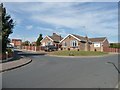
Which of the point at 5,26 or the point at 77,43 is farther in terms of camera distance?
the point at 77,43

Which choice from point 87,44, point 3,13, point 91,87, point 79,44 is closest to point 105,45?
point 87,44

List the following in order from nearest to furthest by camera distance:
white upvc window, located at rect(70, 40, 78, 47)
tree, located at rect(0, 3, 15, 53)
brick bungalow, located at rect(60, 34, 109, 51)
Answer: tree, located at rect(0, 3, 15, 53)
brick bungalow, located at rect(60, 34, 109, 51)
white upvc window, located at rect(70, 40, 78, 47)

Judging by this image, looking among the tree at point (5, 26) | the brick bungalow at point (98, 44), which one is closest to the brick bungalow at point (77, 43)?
the brick bungalow at point (98, 44)

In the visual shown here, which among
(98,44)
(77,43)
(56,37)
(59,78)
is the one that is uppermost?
(56,37)

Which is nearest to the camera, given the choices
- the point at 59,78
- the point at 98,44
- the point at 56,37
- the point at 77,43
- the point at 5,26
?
the point at 59,78

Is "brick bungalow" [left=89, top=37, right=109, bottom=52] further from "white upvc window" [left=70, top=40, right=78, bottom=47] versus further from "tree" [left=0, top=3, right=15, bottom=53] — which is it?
"tree" [left=0, top=3, right=15, bottom=53]

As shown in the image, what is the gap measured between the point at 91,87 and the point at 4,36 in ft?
61.4

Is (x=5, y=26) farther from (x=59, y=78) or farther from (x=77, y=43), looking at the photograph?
(x=77, y=43)

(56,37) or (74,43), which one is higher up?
(56,37)

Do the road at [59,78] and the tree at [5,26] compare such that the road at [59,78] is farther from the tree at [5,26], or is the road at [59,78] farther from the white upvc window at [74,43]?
the white upvc window at [74,43]

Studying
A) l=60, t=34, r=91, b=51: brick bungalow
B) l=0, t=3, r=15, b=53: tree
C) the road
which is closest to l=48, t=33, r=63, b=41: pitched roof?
l=60, t=34, r=91, b=51: brick bungalow

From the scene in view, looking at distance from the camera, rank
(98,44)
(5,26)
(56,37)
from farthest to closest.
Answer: (56,37) → (98,44) → (5,26)

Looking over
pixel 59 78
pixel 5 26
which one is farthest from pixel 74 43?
pixel 59 78

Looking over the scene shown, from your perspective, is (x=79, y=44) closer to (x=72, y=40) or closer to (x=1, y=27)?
(x=72, y=40)
